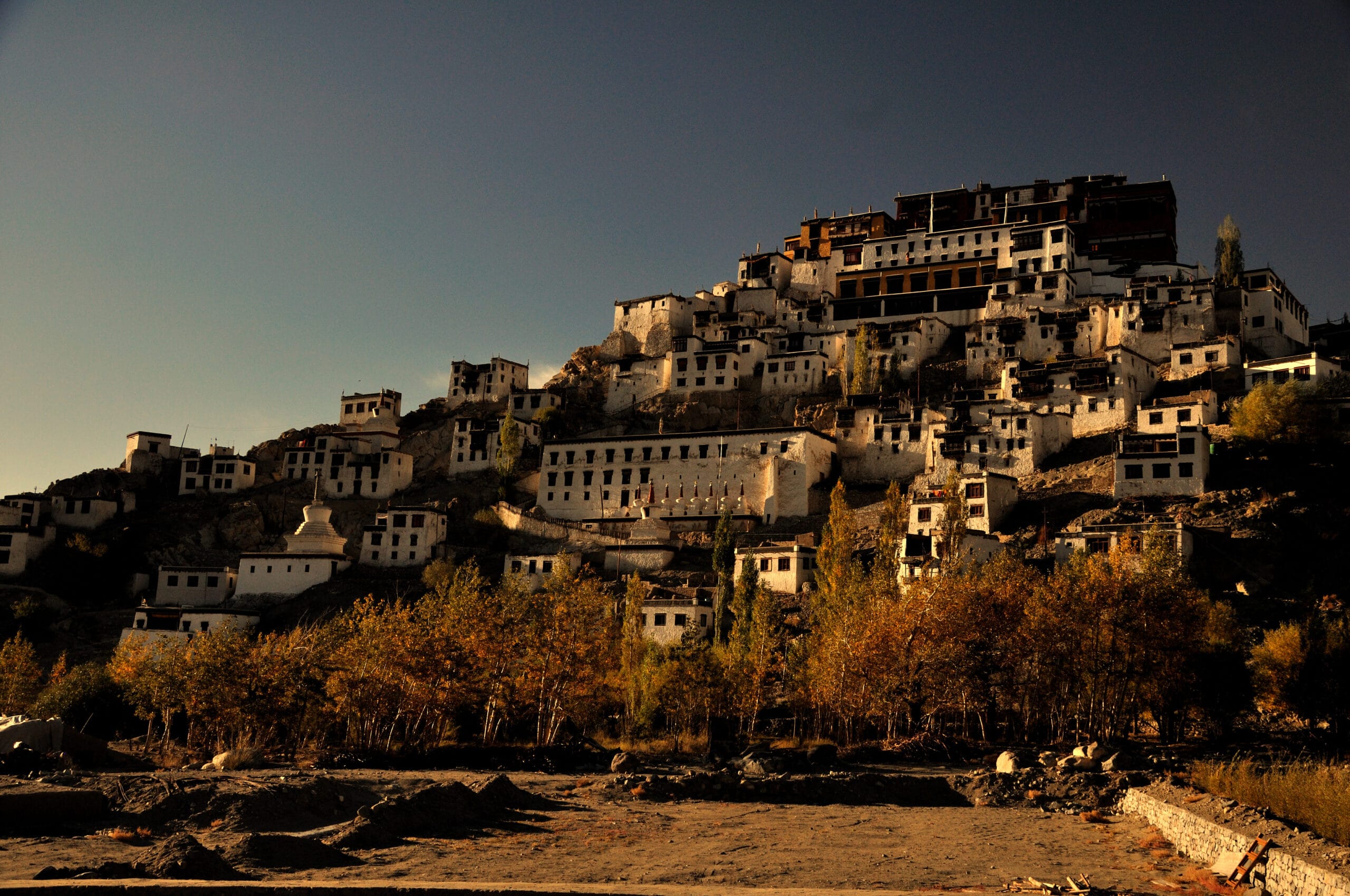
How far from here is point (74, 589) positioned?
268 ft

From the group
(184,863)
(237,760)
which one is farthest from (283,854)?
(237,760)

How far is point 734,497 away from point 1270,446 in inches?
1257

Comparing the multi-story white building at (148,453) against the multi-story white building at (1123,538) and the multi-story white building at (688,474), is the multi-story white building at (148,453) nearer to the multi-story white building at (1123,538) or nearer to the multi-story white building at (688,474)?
the multi-story white building at (688,474)

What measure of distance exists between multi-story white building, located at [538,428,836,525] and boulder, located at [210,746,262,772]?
45.9 metres

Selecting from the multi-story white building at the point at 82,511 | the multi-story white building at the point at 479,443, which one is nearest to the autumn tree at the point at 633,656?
the multi-story white building at the point at 479,443

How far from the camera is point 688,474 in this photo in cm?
8256

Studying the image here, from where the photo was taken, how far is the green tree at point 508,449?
88.8 m

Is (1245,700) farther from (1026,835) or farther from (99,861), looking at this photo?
(99,861)

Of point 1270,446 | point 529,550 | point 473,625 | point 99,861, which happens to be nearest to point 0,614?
point 529,550

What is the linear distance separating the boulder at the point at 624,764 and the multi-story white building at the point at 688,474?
135 ft

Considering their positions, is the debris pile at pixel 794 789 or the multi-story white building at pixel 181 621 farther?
the multi-story white building at pixel 181 621

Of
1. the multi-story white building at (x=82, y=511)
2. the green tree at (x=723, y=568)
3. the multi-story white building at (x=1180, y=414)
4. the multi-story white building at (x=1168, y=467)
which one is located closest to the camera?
the green tree at (x=723, y=568)

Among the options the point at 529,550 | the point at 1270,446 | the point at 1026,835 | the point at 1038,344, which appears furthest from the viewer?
the point at 1038,344

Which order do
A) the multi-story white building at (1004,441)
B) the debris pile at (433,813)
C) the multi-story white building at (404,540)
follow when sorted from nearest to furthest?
1. the debris pile at (433,813)
2. the multi-story white building at (1004,441)
3. the multi-story white building at (404,540)
